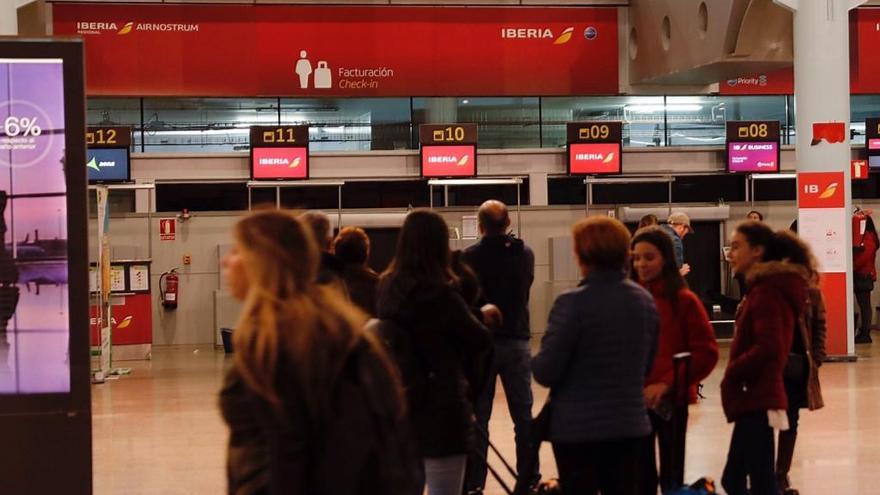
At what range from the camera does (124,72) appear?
54.3 feet

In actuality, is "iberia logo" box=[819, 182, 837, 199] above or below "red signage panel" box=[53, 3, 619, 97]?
below

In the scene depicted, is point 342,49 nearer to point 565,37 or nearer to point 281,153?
point 281,153

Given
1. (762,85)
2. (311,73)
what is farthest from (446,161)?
(762,85)

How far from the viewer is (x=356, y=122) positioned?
18.5m

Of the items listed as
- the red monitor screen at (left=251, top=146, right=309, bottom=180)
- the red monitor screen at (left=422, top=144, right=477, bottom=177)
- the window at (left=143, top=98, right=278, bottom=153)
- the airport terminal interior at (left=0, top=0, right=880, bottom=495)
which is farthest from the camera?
the window at (left=143, top=98, right=278, bottom=153)

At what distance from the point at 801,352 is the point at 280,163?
→ 11868 millimetres

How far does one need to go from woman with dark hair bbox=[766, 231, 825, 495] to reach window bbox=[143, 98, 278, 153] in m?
12.9

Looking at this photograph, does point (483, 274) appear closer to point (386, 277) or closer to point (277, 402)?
point (386, 277)

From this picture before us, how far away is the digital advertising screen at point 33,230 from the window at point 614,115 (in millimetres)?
13828

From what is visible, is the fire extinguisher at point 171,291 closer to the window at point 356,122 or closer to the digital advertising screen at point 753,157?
the window at point 356,122

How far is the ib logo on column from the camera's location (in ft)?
55.8

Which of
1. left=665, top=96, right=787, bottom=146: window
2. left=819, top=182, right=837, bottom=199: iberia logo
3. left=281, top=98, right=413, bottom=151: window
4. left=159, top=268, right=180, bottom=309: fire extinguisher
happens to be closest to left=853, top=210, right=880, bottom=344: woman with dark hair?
left=665, top=96, right=787, bottom=146: window

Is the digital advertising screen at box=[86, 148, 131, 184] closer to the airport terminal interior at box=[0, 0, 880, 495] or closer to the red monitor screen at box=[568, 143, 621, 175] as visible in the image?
the airport terminal interior at box=[0, 0, 880, 495]

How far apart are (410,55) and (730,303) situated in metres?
5.89
